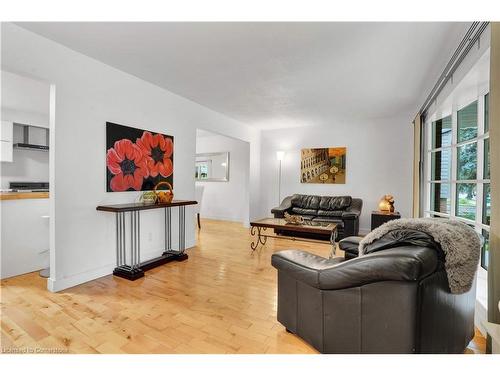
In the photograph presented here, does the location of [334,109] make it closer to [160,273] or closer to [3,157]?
[160,273]

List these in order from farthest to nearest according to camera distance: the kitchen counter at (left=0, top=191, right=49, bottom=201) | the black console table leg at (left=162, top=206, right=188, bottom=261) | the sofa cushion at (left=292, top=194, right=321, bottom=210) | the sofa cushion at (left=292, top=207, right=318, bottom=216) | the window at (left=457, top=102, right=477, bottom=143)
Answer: the sofa cushion at (left=292, top=194, right=321, bottom=210), the sofa cushion at (left=292, top=207, right=318, bottom=216), the black console table leg at (left=162, top=206, right=188, bottom=261), the kitchen counter at (left=0, top=191, right=49, bottom=201), the window at (left=457, top=102, right=477, bottom=143)

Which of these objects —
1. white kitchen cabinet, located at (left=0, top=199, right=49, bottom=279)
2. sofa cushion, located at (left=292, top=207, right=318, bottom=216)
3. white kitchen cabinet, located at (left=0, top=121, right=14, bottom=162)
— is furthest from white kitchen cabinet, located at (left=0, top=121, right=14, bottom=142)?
sofa cushion, located at (left=292, top=207, right=318, bottom=216)

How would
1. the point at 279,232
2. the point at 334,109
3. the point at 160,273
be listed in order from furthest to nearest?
the point at 279,232 → the point at 334,109 → the point at 160,273

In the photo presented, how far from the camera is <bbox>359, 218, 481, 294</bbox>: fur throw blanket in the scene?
1.31 m

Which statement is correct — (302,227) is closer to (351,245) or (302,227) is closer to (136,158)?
(351,245)

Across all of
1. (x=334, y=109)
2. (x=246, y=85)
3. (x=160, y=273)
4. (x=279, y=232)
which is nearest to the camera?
(x=160, y=273)

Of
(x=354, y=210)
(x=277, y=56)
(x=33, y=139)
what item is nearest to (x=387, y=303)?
(x=277, y=56)

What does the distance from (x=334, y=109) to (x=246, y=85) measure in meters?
1.92

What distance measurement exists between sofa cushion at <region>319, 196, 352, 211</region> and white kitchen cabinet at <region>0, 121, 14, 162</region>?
5.58 meters

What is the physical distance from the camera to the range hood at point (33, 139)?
4.18m

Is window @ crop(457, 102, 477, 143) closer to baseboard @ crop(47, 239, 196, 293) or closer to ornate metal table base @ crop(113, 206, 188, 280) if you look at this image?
ornate metal table base @ crop(113, 206, 188, 280)
